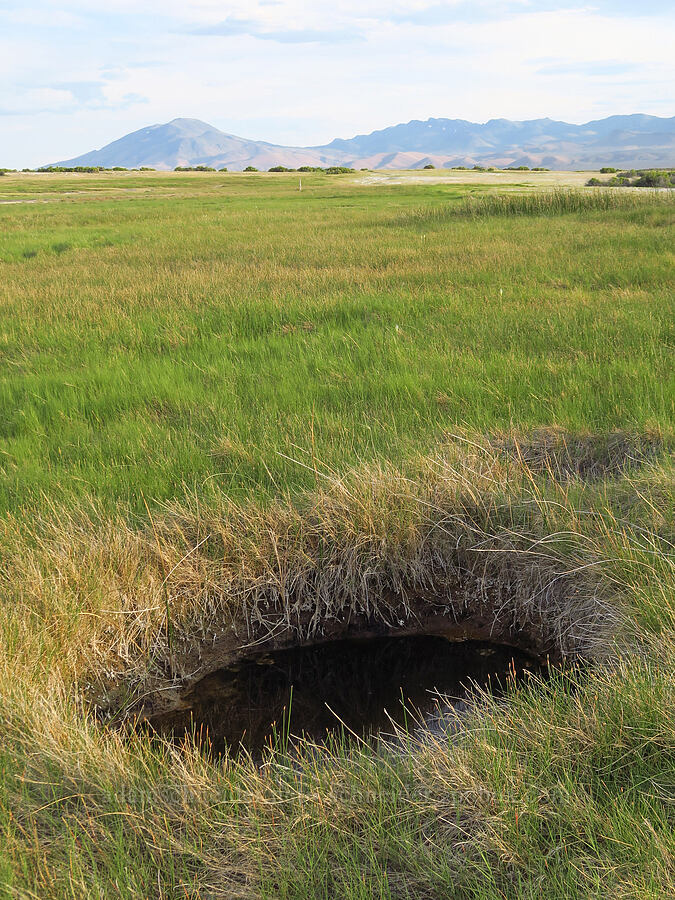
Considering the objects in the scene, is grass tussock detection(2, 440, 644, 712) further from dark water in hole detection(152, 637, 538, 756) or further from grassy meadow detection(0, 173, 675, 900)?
dark water in hole detection(152, 637, 538, 756)

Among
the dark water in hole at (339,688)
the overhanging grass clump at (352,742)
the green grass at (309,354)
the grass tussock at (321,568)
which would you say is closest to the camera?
the overhanging grass clump at (352,742)

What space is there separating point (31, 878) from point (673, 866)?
1.78 metres

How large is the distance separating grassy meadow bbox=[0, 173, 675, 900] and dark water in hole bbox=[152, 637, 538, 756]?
16cm

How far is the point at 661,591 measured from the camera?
273 cm

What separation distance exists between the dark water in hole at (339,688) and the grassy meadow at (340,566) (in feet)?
0.54

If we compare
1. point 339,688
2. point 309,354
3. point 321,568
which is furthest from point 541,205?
point 339,688

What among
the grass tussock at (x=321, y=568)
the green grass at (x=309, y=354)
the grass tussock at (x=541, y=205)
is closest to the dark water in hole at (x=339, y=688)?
the grass tussock at (x=321, y=568)

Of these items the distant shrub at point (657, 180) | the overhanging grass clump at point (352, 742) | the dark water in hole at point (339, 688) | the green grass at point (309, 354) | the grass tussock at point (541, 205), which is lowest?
the dark water in hole at point (339, 688)

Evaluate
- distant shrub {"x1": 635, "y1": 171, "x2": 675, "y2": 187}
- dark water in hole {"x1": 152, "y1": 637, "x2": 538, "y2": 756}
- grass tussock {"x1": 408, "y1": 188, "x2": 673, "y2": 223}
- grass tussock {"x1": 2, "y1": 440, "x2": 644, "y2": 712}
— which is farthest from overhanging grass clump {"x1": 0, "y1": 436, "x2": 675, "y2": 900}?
distant shrub {"x1": 635, "y1": 171, "x2": 675, "y2": 187}

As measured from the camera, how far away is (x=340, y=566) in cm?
366

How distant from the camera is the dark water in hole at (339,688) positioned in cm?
315

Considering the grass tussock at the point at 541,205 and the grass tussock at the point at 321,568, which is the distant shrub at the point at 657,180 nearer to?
the grass tussock at the point at 541,205

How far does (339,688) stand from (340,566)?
64cm

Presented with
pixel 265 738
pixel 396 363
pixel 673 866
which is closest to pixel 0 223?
pixel 396 363
